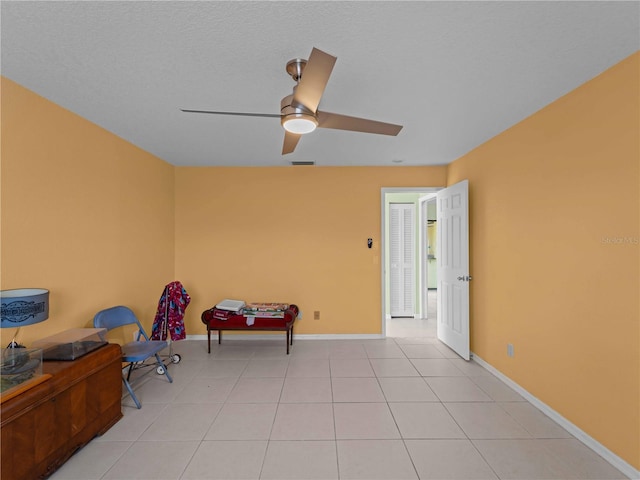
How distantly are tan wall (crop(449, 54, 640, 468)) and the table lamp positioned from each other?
365 cm

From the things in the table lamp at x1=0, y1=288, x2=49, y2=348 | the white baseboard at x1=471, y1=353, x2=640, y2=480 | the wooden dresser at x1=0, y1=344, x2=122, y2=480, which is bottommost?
the white baseboard at x1=471, y1=353, x2=640, y2=480

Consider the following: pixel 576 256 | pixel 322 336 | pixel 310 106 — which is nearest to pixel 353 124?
pixel 310 106

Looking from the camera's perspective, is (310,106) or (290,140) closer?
(310,106)

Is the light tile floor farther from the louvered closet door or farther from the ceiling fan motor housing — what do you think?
the louvered closet door

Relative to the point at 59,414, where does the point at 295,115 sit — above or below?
above

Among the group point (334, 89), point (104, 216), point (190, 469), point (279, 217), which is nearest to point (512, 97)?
point (334, 89)

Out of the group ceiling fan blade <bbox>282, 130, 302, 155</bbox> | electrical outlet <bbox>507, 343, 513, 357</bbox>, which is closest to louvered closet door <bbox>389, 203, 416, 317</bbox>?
electrical outlet <bbox>507, 343, 513, 357</bbox>

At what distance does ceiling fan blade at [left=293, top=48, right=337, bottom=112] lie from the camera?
1307 mm

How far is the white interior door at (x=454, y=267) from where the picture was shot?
142 inches

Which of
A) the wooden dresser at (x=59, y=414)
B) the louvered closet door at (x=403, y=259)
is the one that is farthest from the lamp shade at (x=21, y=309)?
the louvered closet door at (x=403, y=259)

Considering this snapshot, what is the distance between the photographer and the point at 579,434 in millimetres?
2195

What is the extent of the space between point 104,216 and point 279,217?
214 cm

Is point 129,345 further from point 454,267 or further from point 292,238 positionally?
point 454,267

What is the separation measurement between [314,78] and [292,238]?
3.21 metres
